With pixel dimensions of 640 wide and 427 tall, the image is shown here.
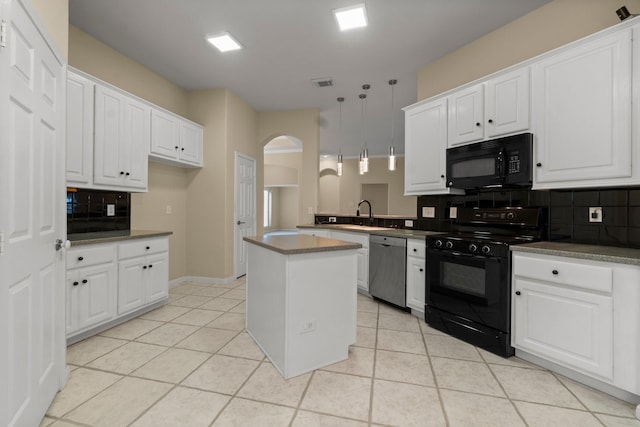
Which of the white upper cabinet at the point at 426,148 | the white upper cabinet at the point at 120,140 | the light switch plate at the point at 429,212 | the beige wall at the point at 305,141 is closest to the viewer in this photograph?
the white upper cabinet at the point at 120,140

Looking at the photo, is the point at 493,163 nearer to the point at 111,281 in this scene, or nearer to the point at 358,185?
the point at 111,281

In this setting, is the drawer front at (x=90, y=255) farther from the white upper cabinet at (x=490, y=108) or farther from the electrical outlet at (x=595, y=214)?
the electrical outlet at (x=595, y=214)

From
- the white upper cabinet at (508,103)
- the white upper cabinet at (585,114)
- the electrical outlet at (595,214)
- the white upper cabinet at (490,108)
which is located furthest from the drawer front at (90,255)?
the electrical outlet at (595,214)

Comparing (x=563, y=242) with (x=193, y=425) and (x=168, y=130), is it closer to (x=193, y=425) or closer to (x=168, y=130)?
(x=193, y=425)

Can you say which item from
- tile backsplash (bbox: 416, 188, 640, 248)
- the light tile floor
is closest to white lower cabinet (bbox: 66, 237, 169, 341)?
the light tile floor

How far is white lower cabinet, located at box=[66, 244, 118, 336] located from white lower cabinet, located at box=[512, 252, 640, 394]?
3.44 meters

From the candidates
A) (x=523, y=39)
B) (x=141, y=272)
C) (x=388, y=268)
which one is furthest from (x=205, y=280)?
(x=523, y=39)

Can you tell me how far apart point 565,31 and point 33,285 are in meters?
4.09

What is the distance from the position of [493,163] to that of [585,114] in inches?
26.6

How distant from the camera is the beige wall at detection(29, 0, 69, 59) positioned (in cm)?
163

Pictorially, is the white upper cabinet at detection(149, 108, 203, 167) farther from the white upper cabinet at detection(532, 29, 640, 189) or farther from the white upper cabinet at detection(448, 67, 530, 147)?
the white upper cabinet at detection(532, 29, 640, 189)

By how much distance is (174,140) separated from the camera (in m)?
3.77

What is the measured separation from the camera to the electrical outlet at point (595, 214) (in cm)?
221

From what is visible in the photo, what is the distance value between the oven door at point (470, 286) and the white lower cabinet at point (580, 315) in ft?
0.27
